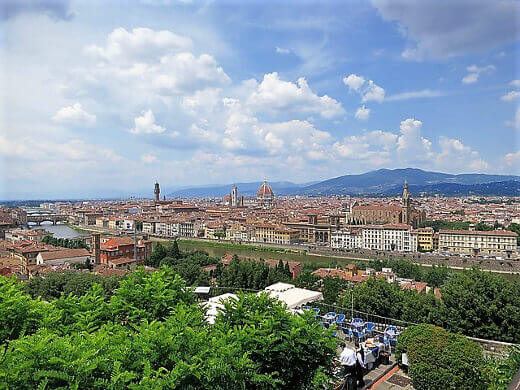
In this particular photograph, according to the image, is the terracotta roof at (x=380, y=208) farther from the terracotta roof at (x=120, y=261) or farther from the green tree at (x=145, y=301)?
the green tree at (x=145, y=301)

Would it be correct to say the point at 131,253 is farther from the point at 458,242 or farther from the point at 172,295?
the point at 458,242

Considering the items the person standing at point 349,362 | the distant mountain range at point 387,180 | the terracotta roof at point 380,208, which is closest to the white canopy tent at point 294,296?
the person standing at point 349,362

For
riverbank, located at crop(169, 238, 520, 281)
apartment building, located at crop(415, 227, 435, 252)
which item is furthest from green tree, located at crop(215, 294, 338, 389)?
apartment building, located at crop(415, 227, 435, 252)

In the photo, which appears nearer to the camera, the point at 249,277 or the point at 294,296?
the point at 294,296

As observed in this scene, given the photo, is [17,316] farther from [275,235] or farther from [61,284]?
[275,235]

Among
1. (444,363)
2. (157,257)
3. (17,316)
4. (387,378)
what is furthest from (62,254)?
(444,363)

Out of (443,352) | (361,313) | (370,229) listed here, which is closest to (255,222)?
(370,229)
